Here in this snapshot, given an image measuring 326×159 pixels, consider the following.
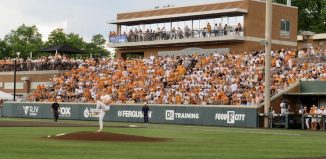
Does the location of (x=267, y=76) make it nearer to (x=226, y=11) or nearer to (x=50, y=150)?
(x=226, y=11)

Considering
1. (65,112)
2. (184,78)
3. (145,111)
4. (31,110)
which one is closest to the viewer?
(145,111)

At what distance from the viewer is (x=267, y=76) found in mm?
44312

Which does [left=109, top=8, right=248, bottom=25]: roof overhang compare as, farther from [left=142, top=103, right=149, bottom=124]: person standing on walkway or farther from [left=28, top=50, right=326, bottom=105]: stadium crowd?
[left=142, top=103, right=149, bottom=124]: person standing on walkway

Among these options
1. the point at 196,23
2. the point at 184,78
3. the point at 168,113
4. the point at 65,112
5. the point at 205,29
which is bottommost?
the point at 65,112

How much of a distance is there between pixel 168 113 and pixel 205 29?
55.4 feet

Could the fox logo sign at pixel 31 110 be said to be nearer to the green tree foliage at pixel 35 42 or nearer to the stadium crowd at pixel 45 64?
the stadium crowd at pixel 45 64

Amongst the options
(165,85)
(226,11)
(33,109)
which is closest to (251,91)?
(165,85)

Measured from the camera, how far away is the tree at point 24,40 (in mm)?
128875

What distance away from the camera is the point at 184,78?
5469cm

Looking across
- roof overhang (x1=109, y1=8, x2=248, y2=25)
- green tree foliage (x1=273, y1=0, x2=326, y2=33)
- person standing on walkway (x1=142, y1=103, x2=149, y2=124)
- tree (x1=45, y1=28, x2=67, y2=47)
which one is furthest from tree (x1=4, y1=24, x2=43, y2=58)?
person standing on walkway (x1=142, y1=103, x2=149, y2=124)

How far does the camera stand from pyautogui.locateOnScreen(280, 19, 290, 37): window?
2734 inches

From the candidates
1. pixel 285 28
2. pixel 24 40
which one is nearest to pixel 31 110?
pixel 285 28

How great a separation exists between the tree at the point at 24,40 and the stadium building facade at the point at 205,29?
57400mm

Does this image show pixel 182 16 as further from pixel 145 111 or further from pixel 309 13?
pixel 309 13
